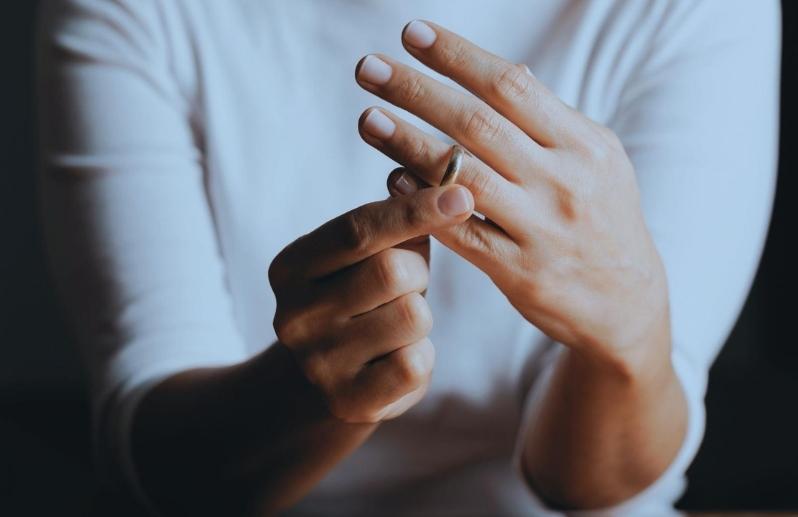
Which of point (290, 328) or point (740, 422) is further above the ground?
point (290, 328)

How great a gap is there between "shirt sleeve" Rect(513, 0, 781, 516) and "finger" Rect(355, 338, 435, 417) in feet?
0.47

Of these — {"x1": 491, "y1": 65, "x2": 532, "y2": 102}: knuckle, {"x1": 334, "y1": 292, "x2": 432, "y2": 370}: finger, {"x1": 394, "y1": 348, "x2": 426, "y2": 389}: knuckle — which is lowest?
{"x1": 394, "y1": 348, "x2": 426, "y2": 389}: knuckle

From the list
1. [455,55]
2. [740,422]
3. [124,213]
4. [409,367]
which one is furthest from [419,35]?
[740,422]

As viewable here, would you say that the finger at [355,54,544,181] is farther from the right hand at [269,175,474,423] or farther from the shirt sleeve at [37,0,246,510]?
the shirt sleeve at [37,0,246,510]

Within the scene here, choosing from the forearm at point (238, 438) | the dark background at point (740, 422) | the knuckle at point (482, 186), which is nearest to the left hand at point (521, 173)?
the knuckle at point (482, 186)

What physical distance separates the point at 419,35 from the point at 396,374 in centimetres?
12

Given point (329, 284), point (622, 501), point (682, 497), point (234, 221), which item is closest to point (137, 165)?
point (234, 221)

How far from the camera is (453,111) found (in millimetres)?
303

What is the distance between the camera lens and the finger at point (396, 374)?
32cm

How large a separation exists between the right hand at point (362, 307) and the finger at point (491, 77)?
0.15 ft

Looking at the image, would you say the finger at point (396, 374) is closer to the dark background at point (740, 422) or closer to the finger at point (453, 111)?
the finger at point (453, 111)

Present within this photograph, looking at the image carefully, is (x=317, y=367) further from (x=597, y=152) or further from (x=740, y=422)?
(x=740, y=422)

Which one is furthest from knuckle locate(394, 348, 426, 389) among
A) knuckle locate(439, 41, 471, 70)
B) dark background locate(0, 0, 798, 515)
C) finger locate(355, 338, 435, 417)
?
dark background locate(0, 0, 798, 515)

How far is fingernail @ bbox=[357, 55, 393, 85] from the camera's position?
0.30 m
